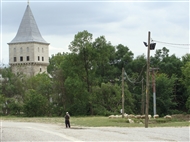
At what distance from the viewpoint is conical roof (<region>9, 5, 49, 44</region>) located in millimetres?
129875

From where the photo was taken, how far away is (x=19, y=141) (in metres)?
26.6

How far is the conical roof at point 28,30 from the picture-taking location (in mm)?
129875

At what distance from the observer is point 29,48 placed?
131500mm

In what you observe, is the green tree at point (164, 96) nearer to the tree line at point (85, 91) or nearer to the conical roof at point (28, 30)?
the tree line at point (85, 91)

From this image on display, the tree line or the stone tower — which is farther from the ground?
the stone tower

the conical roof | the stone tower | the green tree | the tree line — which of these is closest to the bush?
the tree line

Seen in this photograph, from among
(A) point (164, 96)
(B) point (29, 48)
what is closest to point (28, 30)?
(B) point (29, 48)

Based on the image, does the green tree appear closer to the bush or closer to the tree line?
the tree line

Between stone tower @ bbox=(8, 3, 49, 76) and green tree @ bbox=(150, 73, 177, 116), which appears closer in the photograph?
green tree @ bbox=(150, 73, 177, 116)

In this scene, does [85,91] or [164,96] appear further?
[164,96]

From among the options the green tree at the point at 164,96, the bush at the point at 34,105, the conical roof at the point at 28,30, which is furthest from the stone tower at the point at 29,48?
the green tree at the point at 164,96

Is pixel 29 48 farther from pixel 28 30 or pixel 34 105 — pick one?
pixel 34 105

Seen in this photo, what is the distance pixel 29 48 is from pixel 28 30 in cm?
529

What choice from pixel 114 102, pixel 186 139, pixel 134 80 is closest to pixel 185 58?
pixel 134 80
